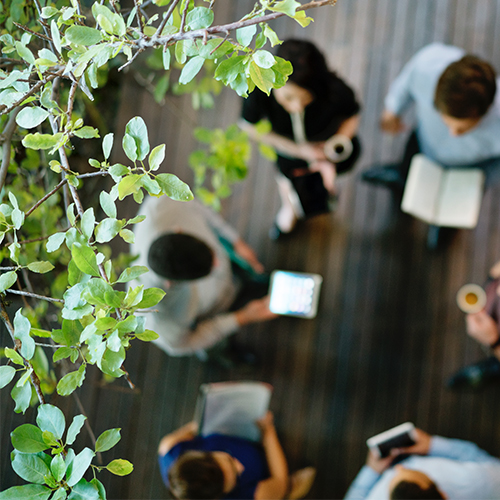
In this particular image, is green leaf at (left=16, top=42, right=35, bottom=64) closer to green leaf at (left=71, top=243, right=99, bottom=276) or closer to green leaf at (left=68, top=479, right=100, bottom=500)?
green leaf at (left=71, top=243, right=99, bottom=276)

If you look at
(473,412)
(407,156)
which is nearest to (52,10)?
(407,156)

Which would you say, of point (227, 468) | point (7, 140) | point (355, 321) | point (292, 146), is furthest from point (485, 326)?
point (7, 140)

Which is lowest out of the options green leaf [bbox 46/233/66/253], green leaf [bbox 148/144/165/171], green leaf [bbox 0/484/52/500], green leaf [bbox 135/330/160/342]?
green leaf [bbox 0/484/52/500]

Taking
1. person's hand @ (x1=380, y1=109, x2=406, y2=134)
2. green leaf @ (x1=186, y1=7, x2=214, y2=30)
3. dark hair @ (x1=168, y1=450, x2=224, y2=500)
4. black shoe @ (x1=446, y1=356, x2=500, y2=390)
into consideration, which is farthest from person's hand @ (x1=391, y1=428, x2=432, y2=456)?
green leaf @ (x1=186, y1=7, x2=214, y2=30)

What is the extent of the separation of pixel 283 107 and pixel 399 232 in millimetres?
1282

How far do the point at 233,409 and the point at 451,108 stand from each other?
6.26 feet

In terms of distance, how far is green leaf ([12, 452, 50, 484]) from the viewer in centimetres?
94

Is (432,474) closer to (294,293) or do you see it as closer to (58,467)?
(294,293)

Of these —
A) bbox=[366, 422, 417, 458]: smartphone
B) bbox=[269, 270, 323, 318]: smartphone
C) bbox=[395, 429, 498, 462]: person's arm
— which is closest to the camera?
bbox=[395, 429, 498, 462]: person's arm

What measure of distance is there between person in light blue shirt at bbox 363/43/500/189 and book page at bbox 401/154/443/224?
84 mm

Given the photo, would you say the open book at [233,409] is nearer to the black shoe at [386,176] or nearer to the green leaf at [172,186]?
the black shoe at [386,176]

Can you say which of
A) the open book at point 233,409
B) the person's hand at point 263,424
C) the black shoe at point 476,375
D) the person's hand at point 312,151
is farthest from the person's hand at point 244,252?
the black shoe at point 476,375

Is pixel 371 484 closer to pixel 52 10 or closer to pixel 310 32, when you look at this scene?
pixel 52 10

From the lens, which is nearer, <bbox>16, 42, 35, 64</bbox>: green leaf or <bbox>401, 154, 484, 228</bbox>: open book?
<bbox>16, 42, 35, 64</bbox>: green leaf
